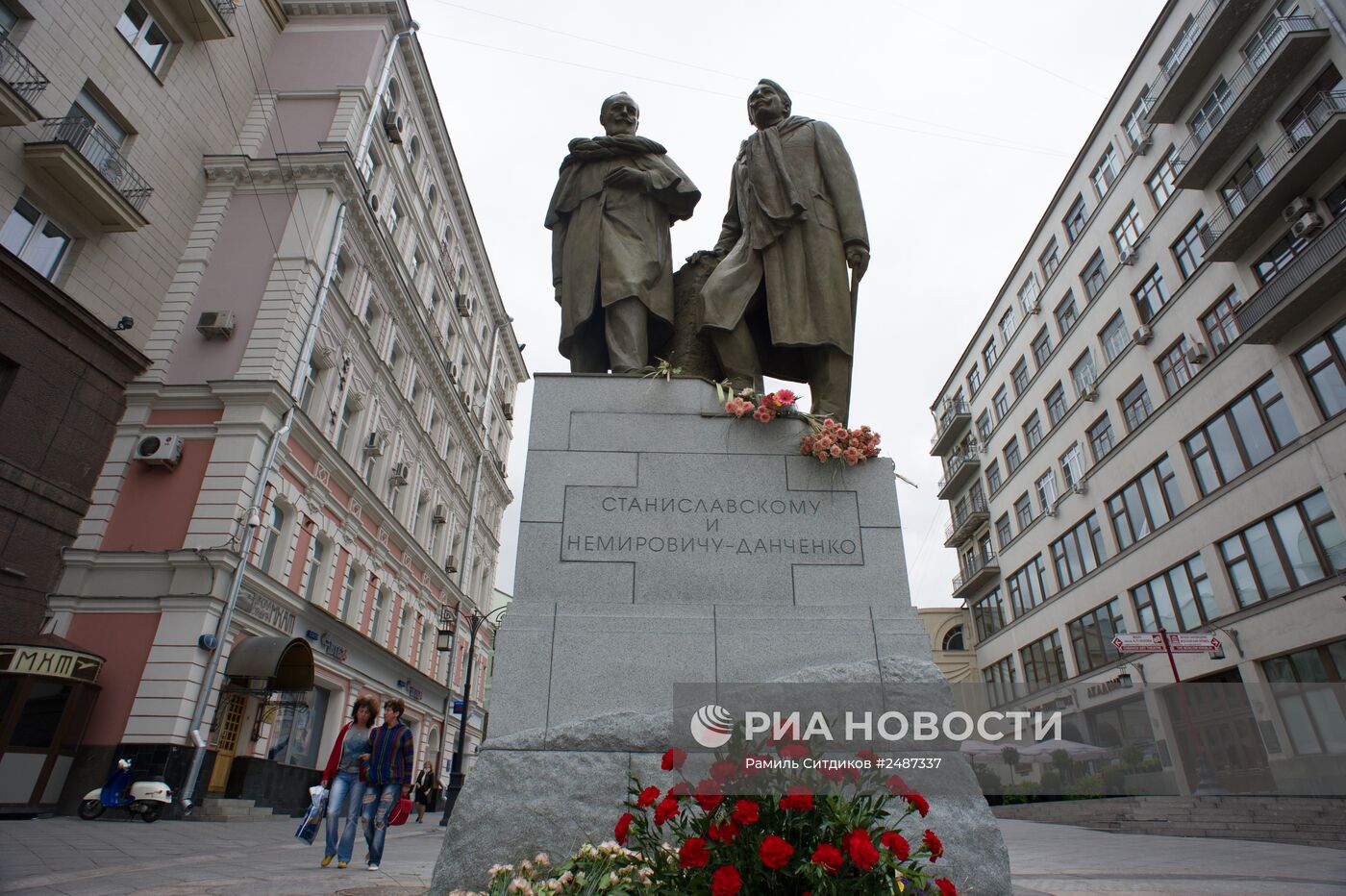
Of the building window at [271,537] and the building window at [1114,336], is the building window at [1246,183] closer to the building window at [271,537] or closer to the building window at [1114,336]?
the building window at [1114,336]

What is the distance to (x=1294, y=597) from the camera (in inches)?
850

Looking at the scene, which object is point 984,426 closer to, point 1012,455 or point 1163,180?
point 1012,455

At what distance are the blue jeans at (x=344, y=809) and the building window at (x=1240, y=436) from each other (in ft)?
84.0

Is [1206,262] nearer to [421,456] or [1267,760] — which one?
[1267,760]

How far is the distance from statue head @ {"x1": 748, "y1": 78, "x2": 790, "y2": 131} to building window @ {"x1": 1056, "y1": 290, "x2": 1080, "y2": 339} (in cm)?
3405

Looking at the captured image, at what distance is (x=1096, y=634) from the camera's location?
109 ft

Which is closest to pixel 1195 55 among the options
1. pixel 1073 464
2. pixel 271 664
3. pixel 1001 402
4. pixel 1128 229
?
pixel 1128 229

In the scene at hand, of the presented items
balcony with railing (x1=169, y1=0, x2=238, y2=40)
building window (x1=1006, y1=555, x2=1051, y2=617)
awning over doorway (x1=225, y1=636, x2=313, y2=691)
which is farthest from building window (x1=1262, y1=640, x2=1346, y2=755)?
balcony with railing (x1=169, y1=0, x2=238, y2=40)

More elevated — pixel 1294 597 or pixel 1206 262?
pixel 1206 262

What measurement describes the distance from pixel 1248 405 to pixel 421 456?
31.0m

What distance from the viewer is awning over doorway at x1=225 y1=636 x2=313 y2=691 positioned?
17.8m

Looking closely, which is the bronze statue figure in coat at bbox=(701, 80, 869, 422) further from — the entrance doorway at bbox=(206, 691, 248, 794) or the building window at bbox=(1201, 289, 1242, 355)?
the building window at bbox=(1201, 289, 1242, 355)

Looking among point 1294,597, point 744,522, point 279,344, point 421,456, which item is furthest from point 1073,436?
point 744,522

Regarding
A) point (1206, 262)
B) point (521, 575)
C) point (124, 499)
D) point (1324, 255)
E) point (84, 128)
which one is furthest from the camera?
point (1206, 262)
